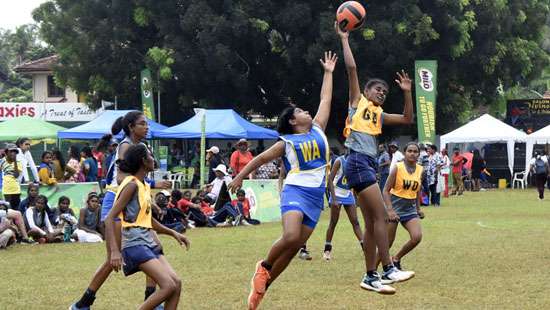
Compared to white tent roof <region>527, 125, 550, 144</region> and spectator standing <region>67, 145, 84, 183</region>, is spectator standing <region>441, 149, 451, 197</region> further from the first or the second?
spectator standing <region>67, 145, 84, 183</region>

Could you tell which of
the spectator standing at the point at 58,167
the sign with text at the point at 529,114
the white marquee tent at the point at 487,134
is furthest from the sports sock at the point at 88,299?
the sign with text at the point at 529,114

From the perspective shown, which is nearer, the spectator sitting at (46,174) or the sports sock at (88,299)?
the sports sock at (88,299)

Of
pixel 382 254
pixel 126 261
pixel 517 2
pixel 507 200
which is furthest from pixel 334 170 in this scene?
pixel 517 2

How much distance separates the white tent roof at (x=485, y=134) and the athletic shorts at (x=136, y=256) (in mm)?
31760

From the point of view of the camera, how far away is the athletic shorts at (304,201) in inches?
374

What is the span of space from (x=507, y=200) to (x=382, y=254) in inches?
879

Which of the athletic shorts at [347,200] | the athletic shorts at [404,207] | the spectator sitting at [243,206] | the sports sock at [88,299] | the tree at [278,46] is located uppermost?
the tree at [278,46]

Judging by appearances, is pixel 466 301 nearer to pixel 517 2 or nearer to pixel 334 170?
pixel 334 170

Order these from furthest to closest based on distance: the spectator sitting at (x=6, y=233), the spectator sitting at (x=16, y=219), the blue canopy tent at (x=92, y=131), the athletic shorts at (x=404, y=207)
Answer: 1. the blue canopy tent at (x=92, y=131)
2. the spectator sitting at (x=16, y=219)
3. the spectator sitting at (x=6, y=233)
4. the athletic shorts at (x=404, y=207)

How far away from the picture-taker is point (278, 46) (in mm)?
41031

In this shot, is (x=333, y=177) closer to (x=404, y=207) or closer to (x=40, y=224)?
(x=404, y=207)

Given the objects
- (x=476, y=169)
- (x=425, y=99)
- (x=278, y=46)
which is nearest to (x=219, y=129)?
(x=425, y=99)

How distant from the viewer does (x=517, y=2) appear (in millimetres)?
45344

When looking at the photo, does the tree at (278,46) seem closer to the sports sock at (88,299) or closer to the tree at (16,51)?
the sports sock at (88,299)
